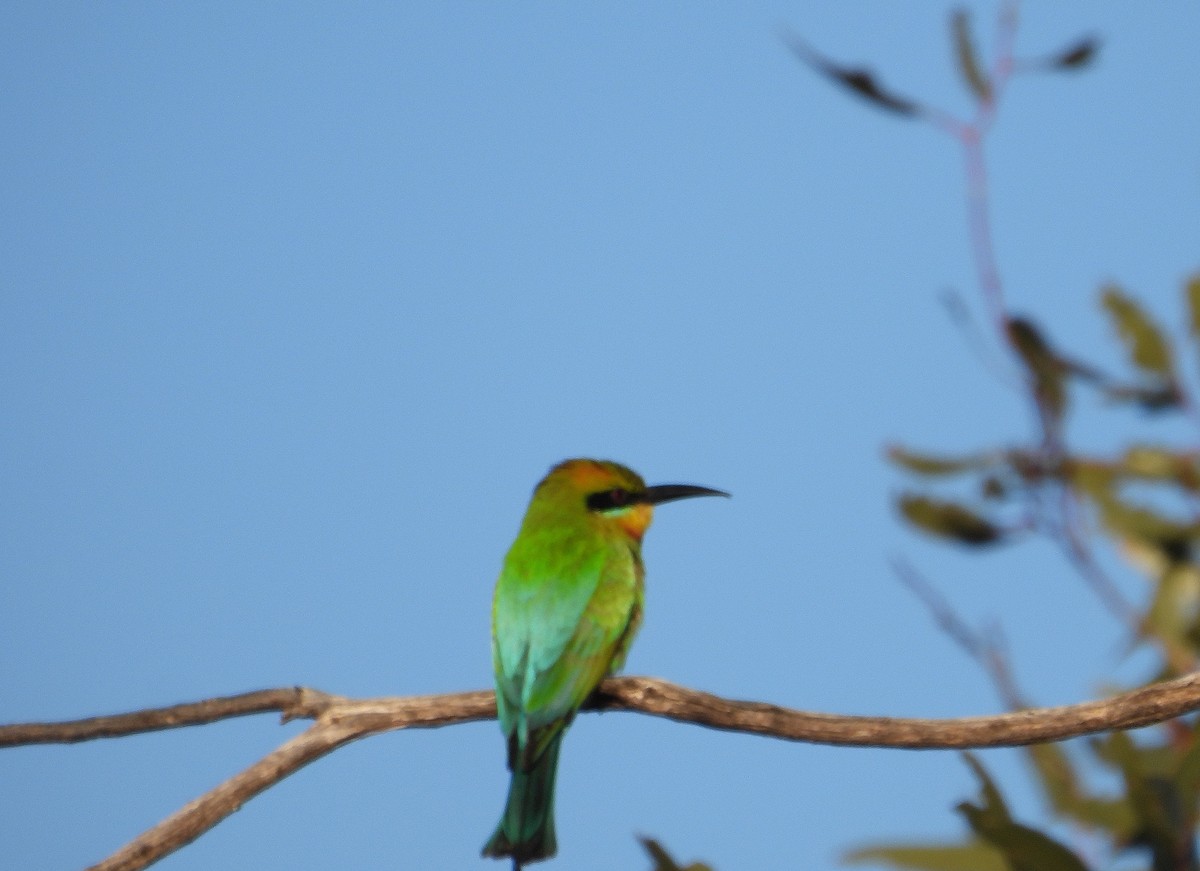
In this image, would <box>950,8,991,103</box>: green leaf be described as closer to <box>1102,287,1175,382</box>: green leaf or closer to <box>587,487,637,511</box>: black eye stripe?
<box>1102,287,1175,382</box>: green leaf

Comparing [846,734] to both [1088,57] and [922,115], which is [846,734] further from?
[1088,57]

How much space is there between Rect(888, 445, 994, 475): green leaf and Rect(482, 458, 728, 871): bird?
78 centimetres

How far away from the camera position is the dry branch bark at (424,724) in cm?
214

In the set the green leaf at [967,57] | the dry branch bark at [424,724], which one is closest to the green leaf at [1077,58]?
the green leaf at [967,57]

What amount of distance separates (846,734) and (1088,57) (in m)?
1.08

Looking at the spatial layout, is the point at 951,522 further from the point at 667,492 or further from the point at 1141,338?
the point at 667,492

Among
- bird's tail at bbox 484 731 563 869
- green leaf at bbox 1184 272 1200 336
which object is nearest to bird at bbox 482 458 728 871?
bird's tail at bbox 484 731 563 869

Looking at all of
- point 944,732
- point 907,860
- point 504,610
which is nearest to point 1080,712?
point 944,732

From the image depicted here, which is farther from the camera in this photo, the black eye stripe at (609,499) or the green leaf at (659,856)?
the black eye stripe at (609,499)

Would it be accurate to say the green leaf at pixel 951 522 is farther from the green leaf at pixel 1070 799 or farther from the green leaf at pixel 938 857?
the green leaf at pixel 938 857

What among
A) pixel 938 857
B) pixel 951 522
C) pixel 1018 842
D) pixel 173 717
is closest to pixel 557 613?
pixel 173 717

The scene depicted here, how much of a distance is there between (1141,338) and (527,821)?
1.27m

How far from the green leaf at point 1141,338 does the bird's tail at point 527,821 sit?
1214mm

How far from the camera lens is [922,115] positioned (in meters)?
2.16
